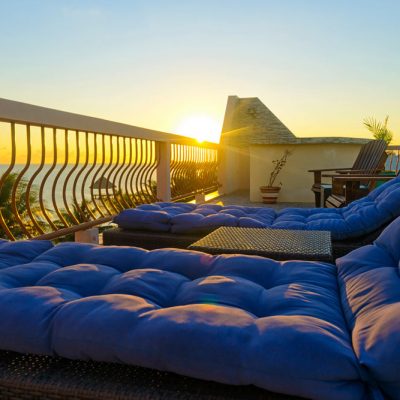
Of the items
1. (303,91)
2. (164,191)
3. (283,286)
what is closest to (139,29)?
(164,191)

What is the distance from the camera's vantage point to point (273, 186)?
7.91 metres

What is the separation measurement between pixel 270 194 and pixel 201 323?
6.87m

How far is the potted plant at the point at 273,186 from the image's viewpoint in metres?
7.62

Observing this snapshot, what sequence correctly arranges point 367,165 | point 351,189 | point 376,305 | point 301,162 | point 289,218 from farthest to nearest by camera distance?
point 301,162
point 367,165
point 351,189
point 289,218
point 376,305

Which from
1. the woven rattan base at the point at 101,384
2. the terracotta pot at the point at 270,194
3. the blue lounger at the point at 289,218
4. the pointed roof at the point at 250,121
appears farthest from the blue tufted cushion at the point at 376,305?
the pointed roof at the point at 250,121

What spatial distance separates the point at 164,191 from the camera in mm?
5926

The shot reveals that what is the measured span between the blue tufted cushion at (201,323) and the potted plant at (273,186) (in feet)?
20.5

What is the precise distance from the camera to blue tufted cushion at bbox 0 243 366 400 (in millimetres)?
796

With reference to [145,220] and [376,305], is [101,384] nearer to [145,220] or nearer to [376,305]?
[376,305]

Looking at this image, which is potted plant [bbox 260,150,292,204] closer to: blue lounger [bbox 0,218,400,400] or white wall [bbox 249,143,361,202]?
white wall [bbox 249,143,361,202]

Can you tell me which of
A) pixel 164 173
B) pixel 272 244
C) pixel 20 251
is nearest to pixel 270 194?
pixel 164 173

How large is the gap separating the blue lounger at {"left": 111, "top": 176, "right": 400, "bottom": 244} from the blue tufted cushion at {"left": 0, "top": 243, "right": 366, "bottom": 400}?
110 centimetres

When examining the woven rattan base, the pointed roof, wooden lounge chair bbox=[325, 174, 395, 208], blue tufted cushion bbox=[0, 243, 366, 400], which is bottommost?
the woven rattan base

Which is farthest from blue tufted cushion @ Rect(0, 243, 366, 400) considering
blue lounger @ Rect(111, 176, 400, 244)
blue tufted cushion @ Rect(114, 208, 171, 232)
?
blue tufted cushion @ Rect(114, 208, 171, 232)
